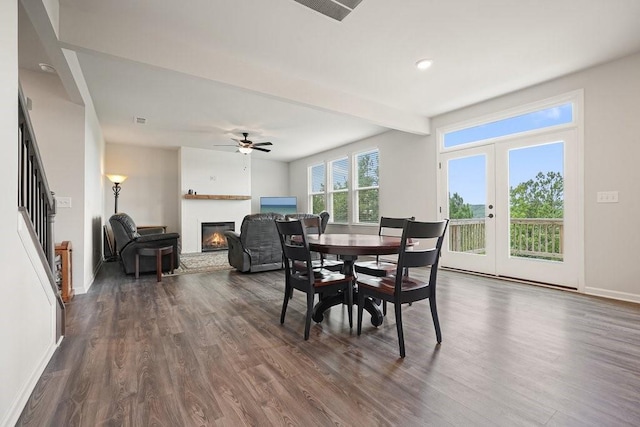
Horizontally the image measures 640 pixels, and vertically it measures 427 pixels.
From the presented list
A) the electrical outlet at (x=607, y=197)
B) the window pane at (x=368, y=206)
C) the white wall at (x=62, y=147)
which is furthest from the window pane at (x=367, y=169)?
the white wall at (x=62, y=147)

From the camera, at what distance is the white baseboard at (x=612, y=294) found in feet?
9.99

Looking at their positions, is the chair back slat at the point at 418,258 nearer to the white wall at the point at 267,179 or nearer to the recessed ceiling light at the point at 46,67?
the recessed ceiling light at the point at 46,67

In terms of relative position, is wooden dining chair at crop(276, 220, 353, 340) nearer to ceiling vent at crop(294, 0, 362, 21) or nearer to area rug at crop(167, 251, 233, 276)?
ceiling vent at crop(294, 0, 362, 21)

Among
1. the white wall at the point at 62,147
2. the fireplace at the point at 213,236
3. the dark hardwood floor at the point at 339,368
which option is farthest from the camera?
the fireplace at the point at 213,236

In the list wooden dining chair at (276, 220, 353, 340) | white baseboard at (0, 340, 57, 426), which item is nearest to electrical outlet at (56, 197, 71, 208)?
white baseboard at (0, 340, 57, 426)

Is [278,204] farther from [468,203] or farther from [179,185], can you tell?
[468,203]

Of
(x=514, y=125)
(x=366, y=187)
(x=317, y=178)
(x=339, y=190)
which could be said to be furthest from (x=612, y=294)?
(x=317, y=178)

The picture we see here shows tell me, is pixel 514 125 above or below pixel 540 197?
above

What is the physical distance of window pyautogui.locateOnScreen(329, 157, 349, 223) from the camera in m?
7.08

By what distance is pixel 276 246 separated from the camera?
461cm

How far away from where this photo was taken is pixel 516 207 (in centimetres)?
399

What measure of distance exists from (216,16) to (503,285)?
436 cm

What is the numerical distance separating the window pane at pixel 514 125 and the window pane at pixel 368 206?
1898 mm

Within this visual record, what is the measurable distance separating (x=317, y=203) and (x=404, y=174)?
3169 mm
